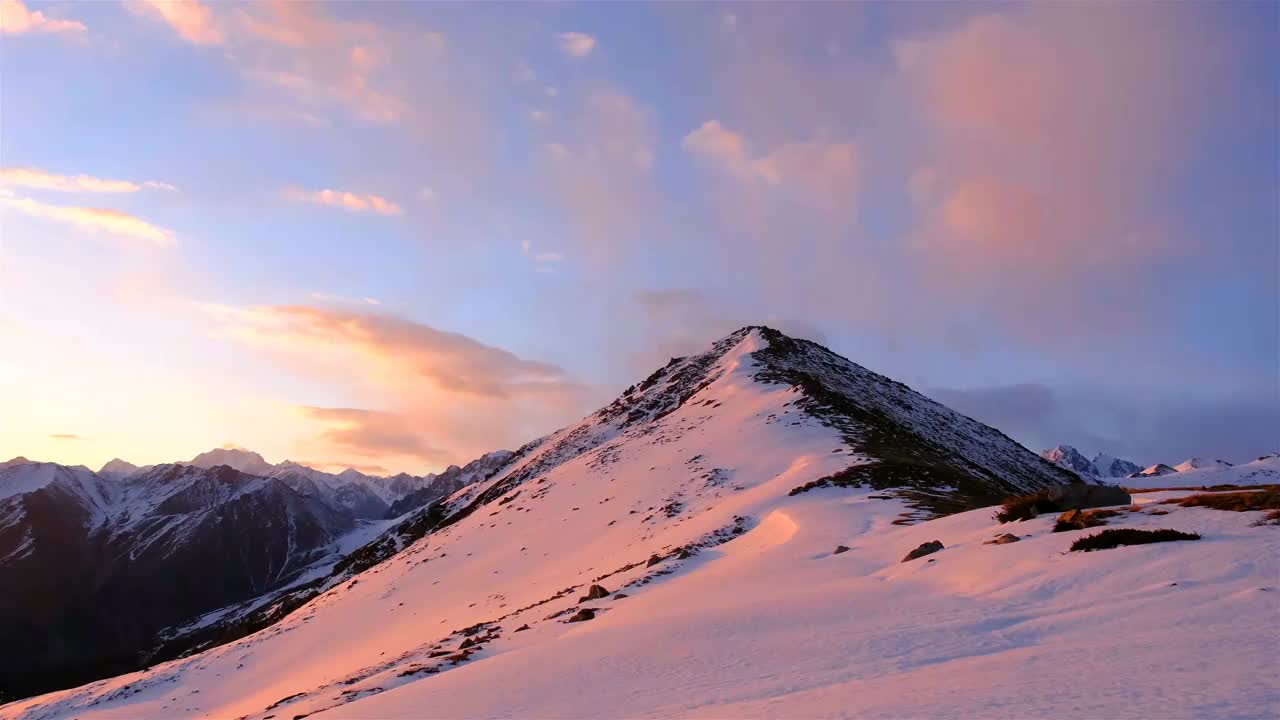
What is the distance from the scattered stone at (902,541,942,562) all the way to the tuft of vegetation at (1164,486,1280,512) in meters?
6.48

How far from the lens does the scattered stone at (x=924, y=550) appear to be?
20.3m

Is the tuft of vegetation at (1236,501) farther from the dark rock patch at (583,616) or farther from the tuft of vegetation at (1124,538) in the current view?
the dark rock patch at (583,616)

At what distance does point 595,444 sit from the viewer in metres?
83.9

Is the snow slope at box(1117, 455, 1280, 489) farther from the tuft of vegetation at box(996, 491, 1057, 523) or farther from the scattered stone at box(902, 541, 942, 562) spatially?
the scattered stone at box(902, 541, 942, 562)

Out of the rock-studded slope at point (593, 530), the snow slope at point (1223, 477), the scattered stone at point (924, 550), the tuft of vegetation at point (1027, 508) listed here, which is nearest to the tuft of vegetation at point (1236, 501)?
the tuft of vegetation at point (1027, 508)

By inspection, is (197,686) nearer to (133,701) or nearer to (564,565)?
(133,701)

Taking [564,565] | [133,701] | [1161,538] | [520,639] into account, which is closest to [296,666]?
[133,701]

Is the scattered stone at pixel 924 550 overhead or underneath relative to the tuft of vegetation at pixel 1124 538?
underneath

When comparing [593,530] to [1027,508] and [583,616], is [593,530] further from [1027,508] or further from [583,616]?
[1027,508]

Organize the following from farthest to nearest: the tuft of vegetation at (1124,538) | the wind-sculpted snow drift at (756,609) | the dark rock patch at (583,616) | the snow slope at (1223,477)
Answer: the snow slope at (1223,477), the dark rock patch at (583,616), the tuft of vegetation at (1124,538), the wind-sculpted snow drift at (756,609)

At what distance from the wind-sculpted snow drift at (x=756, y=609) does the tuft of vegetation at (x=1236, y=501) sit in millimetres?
775

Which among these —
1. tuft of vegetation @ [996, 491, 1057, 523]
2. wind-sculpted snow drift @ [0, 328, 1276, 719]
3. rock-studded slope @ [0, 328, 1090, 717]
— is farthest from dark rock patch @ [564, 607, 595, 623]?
tuft of vegetation @ [996, 491, 1057, 523]

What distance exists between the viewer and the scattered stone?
20.3 m

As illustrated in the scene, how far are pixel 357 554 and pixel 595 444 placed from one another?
39927 millimetres
